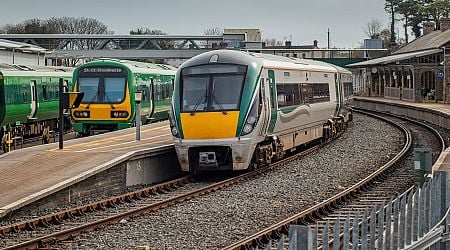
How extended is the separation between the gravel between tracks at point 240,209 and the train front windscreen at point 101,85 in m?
→ 6.85

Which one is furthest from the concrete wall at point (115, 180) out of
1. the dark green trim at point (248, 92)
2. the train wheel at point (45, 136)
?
the train wheel at point (45, 136)

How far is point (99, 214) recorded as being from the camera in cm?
1389

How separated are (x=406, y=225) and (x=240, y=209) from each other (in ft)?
21.5

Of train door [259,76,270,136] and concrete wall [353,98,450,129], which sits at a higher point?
train door [259,76,270,136]

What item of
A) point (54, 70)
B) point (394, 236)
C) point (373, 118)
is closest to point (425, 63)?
point (373, 118)

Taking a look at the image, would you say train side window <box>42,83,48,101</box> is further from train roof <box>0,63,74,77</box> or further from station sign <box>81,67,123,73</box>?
station sign <box>81,67,123,73</box>

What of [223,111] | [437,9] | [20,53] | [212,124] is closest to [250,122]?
[223,111]

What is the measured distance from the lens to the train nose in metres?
18.0

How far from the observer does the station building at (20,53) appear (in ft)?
158

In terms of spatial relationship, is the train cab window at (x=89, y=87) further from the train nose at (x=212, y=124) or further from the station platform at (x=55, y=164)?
the train nose at (x=212, y=124)

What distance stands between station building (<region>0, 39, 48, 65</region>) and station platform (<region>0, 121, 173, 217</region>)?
24.8 m

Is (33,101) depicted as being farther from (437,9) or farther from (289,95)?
(437,9)

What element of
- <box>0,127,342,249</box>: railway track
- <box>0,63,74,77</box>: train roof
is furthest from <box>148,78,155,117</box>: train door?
<box>0,127,342,249</box>: railway track

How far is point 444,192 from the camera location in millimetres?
9109
